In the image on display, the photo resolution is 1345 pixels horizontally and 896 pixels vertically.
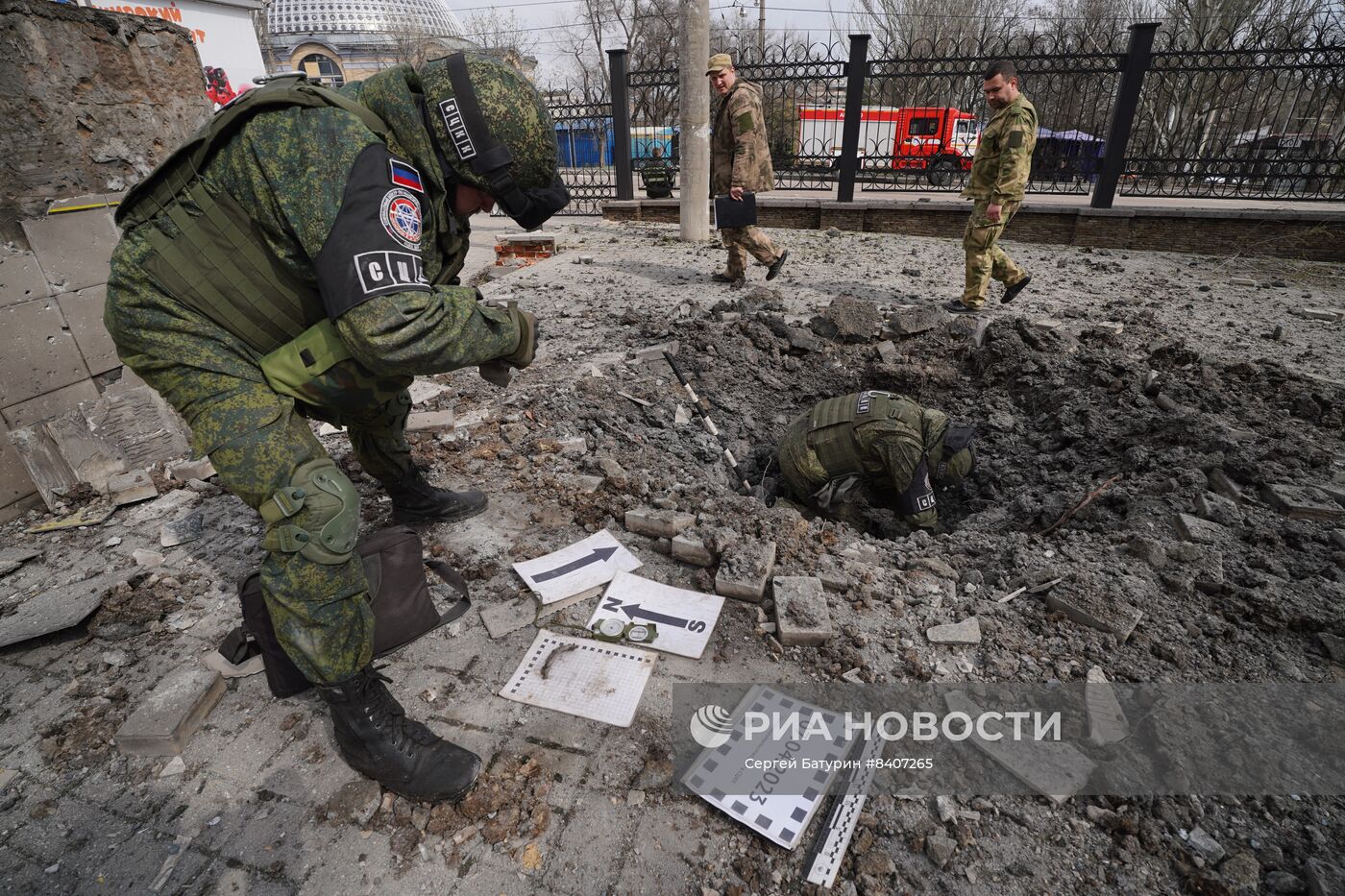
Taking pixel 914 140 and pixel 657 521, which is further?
pixel 914 140

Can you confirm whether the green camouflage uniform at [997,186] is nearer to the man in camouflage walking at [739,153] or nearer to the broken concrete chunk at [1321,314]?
the man in camouflage walking at [739,153]

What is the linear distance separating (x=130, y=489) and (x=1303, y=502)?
5290mm

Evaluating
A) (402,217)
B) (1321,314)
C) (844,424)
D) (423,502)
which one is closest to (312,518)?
(402,217)

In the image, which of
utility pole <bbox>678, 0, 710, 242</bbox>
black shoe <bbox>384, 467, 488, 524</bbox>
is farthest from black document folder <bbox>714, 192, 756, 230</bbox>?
black shoe <bbox>384, 467, 488, 524</bbox>

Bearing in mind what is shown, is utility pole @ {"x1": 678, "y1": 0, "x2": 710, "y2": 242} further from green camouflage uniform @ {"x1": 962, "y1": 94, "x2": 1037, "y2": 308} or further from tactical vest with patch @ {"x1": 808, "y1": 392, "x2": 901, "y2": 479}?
tactical vest with patch @ {"x1": 808, "y1": 392, "x2": 901, "y2": 479}

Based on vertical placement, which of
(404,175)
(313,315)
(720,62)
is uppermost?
(720,62)

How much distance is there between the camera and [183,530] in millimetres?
2936

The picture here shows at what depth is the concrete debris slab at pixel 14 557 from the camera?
108 inches

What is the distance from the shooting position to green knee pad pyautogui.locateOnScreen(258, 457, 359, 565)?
1.62 meters

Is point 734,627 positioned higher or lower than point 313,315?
lower

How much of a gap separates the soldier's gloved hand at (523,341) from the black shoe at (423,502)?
47.2 inches

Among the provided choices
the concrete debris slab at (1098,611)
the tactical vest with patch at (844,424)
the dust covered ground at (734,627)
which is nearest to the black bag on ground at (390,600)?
the dust covered ground at (734,627)

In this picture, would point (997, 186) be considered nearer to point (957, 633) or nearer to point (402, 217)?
point (957, 633)

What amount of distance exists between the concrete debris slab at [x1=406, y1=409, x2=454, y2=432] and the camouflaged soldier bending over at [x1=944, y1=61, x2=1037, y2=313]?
436 centimetres
